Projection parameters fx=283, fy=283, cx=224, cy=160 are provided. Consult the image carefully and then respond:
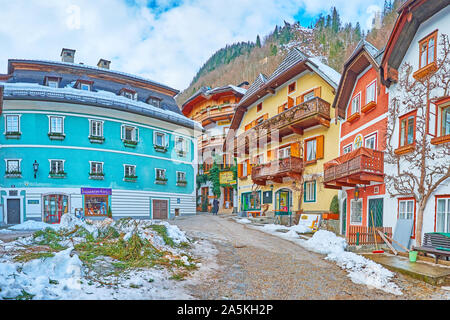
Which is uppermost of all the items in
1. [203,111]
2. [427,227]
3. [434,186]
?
[203,111]

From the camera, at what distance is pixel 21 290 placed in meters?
4.51

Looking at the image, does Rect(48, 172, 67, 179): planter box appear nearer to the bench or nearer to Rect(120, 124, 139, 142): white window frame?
Rect(120, 124, 139, 142): white window frame

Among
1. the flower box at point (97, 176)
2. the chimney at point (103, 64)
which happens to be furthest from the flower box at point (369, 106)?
the chimney at point (103, 64)

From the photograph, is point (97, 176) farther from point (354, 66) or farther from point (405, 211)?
point (405, 211)

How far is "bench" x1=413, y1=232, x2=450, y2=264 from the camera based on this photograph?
7819 mm

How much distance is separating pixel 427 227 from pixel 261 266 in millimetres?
6057

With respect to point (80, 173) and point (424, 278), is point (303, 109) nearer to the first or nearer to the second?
point (424, 278)

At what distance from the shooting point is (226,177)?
30.1 m

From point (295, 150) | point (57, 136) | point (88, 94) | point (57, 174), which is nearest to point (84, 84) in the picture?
point (88, 94)

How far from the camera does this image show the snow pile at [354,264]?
6.56m

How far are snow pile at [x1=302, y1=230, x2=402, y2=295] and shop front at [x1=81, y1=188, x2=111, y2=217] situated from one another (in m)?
15.9

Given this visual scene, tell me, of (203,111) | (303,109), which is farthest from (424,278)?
(203,111)

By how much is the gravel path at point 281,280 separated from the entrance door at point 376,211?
178 inches

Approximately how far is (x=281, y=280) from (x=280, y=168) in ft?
43.7
